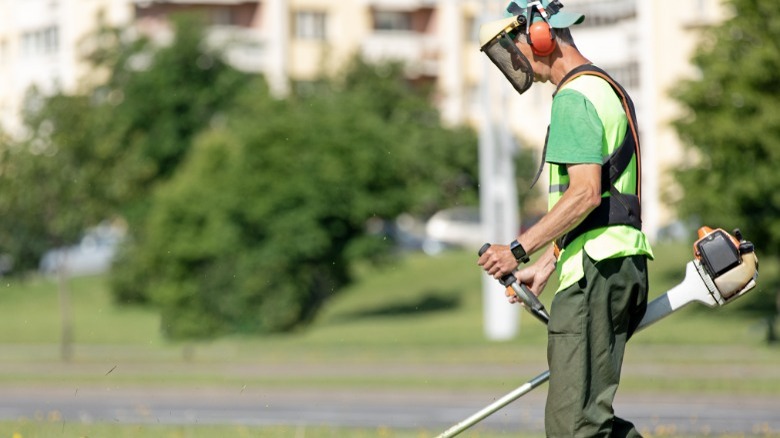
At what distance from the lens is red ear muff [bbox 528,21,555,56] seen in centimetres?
584

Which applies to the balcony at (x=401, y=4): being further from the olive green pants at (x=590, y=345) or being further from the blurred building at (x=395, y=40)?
the olive green pants at (x=590, y=345)

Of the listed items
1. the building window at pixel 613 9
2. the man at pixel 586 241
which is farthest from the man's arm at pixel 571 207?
the building window at pixel 613 9

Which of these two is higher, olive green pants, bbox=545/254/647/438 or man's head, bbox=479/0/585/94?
man's head, bbox=479/0/585/94

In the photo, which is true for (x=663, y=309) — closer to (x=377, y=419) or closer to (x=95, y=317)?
(x=377, y=419)

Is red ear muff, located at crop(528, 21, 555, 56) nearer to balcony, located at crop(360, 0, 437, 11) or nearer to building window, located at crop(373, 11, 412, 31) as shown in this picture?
balcony, located at crop(360, 0, 437, 11)

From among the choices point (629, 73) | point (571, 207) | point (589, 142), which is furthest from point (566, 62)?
point (629, 73)

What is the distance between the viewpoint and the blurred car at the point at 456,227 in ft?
202

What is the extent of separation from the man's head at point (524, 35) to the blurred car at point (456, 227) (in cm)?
5470

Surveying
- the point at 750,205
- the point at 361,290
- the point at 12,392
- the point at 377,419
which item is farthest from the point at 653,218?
the point at 377,419

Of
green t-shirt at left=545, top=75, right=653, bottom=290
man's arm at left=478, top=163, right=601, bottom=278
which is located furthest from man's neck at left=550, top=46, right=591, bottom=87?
man's arm at left=478, top=163, right=601, bottom=278

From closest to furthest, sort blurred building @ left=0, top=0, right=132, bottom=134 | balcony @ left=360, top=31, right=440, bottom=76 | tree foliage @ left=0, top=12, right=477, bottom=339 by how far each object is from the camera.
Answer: tree foliage @ left=0, top=12, right=477, bottom=339 < balcony @ left=360, top=31, right=440, bottom=76 < blurred building @ left=0, top=0, right=132, bottom=134

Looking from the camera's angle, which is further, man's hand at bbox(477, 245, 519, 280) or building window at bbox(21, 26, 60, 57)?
building window at bbox(21, 26, 60, 57)

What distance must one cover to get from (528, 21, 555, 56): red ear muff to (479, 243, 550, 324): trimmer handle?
744 millimetres

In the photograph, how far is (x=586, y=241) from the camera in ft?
18.9
